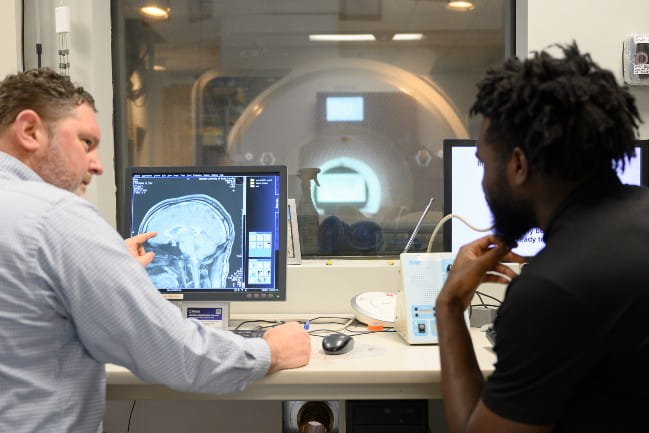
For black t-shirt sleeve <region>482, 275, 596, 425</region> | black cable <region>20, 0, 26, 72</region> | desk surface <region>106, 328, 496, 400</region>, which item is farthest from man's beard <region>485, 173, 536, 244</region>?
black cable <region>20, 0, 26, 72</region>

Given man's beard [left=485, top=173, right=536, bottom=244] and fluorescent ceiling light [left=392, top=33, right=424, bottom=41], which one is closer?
man's beard [left=485, top=173, right=536, bottom=244]

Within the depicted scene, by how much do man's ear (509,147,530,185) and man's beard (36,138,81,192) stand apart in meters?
0.83

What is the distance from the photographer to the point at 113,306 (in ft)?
3.36

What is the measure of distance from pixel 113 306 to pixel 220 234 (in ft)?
1.99

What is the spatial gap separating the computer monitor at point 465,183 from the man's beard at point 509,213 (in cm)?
63

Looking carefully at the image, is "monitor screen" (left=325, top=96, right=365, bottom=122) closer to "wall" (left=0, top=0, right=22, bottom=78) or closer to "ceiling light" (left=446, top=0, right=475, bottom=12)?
"ceiling light" (left=446, top=0, right=475, bottom=12)

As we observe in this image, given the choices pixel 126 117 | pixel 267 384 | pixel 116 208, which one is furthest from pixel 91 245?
pixel 126 117

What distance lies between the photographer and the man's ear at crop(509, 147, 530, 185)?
96 cm

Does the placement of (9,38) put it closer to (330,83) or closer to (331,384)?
(330,83)

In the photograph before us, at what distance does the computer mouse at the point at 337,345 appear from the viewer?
1419 mm

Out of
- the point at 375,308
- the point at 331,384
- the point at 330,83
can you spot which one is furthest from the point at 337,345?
the point at 330,83

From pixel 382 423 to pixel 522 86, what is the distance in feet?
2.87

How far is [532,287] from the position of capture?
2.78 feet

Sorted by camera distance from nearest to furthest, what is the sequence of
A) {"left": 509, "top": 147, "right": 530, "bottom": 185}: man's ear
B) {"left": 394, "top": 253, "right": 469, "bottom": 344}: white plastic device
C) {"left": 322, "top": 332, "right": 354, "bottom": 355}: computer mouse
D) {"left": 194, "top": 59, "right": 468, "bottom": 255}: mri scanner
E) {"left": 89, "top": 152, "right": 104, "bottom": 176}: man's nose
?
1. {"left": 509, "top": 147, "right": 530, "bottom": 185}: man's ear
2. {"left": 89, "top": 152, "right": 104, "bottom": 176}: man's nose
3. {"left": 322, "top": 332, "right": 354, "bottom": 355}: computer mouse
4. {"left": 394, "top": 253, "right": 469, "bottom": 344}: white plastic device
5. {"left": 194, "top": 59, "right": 468, "bottom": 255}: mri scanner
